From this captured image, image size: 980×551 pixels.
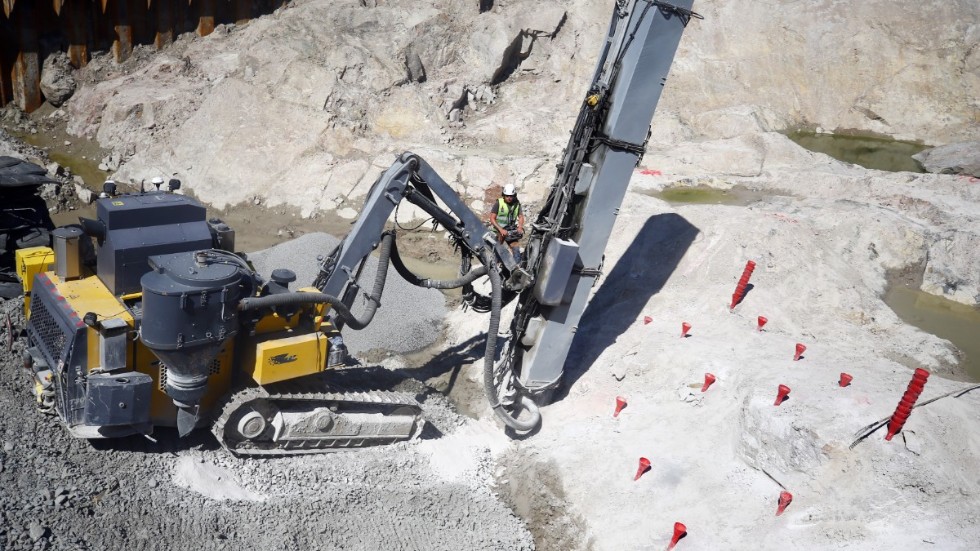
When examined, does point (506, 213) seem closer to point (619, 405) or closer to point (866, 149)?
point (619, 405)

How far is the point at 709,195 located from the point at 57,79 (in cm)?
1516

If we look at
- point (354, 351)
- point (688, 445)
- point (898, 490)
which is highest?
point (898, 490)

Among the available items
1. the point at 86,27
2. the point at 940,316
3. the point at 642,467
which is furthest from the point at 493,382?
the point at 86,27

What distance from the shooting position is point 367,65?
55.7 feet

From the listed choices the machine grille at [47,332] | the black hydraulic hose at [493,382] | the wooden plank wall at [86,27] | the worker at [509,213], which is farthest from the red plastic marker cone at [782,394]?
the wooden plank wall at [86,27]

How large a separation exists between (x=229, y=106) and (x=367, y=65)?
10.4 ft

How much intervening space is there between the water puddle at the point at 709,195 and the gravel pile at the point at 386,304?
216 inches

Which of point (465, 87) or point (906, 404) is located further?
point (465, 87)

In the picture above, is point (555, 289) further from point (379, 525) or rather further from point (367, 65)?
point (367, 65)

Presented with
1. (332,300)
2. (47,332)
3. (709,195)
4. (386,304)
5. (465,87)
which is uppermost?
(465,87)

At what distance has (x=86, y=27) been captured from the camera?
1811 cm

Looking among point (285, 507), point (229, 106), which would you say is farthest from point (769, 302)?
point (229, 106)

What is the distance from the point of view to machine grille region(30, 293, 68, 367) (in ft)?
22.3

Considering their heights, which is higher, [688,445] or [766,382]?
[766,382]
